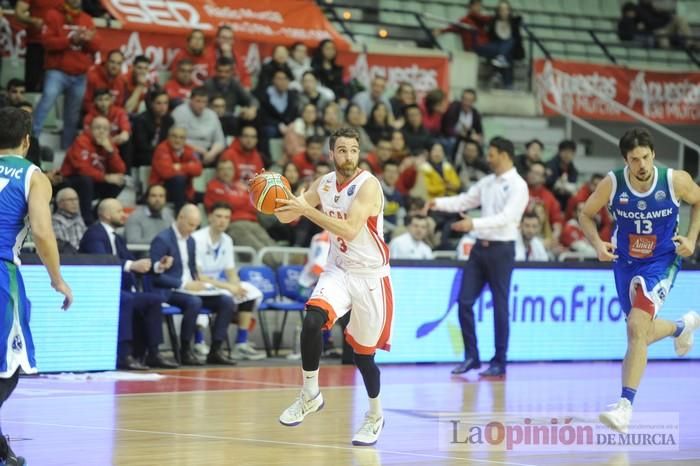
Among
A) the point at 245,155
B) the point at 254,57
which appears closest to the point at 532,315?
the point at 245,155

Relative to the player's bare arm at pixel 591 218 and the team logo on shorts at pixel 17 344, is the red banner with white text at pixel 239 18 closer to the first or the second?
the player's bare arm at pixel 591 218

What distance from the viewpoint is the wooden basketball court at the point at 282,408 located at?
25.4 ft

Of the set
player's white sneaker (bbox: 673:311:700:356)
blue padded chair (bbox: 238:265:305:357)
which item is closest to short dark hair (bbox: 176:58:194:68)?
blue padded chair (bbox: 238:265:305:357)

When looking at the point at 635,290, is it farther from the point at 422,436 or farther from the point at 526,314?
the point at 526,314

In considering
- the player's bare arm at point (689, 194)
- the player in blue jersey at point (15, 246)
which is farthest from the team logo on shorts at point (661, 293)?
the player in blue jersey at point (15, 246)

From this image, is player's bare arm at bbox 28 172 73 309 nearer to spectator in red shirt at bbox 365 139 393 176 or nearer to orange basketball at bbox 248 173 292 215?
orange basketball at bbox 248 173 292 215

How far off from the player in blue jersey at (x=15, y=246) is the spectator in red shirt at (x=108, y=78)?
29.0 ft

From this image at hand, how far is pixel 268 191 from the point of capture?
8.11 metres

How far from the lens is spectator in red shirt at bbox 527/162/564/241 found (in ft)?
59.8

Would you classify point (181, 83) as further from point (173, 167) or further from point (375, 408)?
point (375, 408)

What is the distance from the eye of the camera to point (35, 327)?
1197 centimetres

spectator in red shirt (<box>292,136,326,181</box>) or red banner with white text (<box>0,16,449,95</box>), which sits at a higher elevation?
red banner with white text (<box>0,16,449,95</box>)

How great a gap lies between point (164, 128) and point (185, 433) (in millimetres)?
7835

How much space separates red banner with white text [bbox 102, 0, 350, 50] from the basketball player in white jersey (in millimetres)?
9339
